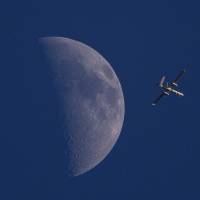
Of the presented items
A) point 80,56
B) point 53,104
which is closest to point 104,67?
point 80,56

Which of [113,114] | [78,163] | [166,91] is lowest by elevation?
[78,163]

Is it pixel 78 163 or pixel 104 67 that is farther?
pixel 104 67

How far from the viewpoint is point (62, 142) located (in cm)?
11094

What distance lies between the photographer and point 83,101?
113 meters

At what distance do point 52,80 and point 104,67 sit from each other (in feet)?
32.3

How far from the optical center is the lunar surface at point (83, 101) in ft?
365

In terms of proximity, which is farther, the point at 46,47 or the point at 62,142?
the point at 46,47

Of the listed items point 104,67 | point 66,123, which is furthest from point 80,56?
point 66,123

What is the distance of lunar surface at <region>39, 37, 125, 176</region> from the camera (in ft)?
365

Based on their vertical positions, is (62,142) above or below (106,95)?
below

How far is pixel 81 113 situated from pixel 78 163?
7.61 metres

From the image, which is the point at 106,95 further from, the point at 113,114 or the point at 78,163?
the point at 78,163

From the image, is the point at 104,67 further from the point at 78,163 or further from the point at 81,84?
the point at 78,163

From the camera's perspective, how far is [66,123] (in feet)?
364
